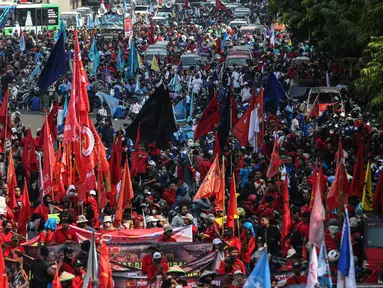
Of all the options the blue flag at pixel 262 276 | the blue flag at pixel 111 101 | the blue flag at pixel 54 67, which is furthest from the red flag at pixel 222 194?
the blue flag at pixel 111 101

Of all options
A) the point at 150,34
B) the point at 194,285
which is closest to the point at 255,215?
the point at 194,285

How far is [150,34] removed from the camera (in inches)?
2336

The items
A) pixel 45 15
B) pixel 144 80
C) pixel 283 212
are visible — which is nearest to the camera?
pixel 283 212

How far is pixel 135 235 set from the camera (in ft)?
61.3

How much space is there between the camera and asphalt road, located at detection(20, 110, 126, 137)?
122 ft

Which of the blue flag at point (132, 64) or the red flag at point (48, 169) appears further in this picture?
the blue flag at point (132, 64)

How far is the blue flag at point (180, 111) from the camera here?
→ 34.6m

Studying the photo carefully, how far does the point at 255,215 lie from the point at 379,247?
3053 millimetres

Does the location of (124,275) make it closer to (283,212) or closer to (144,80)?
(283,212)

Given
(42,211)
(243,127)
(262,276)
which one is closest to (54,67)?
(243,127)

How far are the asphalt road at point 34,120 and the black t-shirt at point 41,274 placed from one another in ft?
64.9

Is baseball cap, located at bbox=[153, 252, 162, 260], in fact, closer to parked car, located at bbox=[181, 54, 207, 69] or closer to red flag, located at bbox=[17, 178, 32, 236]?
red flag, located at bbox=[17, 178, 32, 236]

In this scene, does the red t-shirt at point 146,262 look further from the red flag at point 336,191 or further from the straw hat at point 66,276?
the red flag at point 336,191

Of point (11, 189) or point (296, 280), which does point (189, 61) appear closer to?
point (11, 189)
